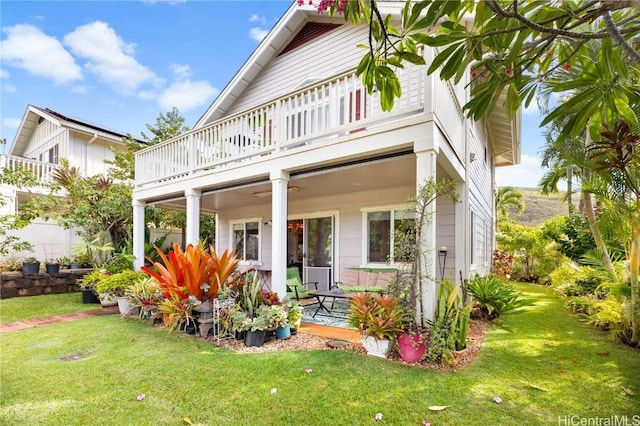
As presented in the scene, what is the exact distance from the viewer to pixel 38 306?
8430mm

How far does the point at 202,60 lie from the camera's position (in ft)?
38.6

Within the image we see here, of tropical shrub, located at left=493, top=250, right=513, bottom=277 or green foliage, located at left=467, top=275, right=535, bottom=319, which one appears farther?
tropical shrub, located at left=493, top=250, right=513, bottom=277

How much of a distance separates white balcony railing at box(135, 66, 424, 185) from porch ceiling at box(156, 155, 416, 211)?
640 mm

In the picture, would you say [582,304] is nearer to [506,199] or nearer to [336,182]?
[336,182]

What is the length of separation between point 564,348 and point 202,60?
12707 mm

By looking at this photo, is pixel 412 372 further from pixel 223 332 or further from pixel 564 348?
pixel 223 332

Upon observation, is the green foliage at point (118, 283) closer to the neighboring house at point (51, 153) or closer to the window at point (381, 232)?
the window at point (381, 232)

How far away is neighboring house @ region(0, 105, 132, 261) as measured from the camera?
12852 mm

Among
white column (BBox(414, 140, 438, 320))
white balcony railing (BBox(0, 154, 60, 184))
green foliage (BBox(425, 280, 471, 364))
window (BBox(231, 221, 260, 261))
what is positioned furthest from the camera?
white balcony railing (BBox(0, 154, 60, 184))

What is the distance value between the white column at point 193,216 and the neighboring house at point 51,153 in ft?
26.5

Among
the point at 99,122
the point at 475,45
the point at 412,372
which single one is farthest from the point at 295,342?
the point at 99,122

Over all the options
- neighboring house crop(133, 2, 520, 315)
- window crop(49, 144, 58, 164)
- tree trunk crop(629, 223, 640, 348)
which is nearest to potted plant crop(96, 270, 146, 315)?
neighboring house crop(133, 2, 520, 315)
